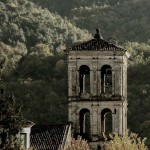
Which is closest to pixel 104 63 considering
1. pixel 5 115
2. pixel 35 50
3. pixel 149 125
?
pixel 5 115

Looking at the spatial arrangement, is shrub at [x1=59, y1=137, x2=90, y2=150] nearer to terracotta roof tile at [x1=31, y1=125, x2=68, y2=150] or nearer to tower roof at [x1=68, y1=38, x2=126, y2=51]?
terracotta roof tile at [x1=31, y1=125, x2=68, y2=150]

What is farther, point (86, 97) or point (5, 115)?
point (86, 97)

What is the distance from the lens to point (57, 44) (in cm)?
13625

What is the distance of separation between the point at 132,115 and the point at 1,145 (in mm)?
49718

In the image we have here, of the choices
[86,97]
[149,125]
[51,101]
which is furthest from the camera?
[51,101]

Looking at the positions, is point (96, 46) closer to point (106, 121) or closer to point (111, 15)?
point (106, 121)

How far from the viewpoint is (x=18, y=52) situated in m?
135

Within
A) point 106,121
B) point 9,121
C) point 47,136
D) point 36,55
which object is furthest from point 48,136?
point 36,55

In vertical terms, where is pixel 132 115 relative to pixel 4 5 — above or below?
below

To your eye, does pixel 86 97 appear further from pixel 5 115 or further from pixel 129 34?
pixel 129 34

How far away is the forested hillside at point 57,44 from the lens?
99062mm

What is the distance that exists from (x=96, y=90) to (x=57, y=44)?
235ft

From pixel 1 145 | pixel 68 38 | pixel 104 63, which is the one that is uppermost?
pixel 68 38

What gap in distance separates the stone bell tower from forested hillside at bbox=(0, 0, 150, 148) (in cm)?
2447
